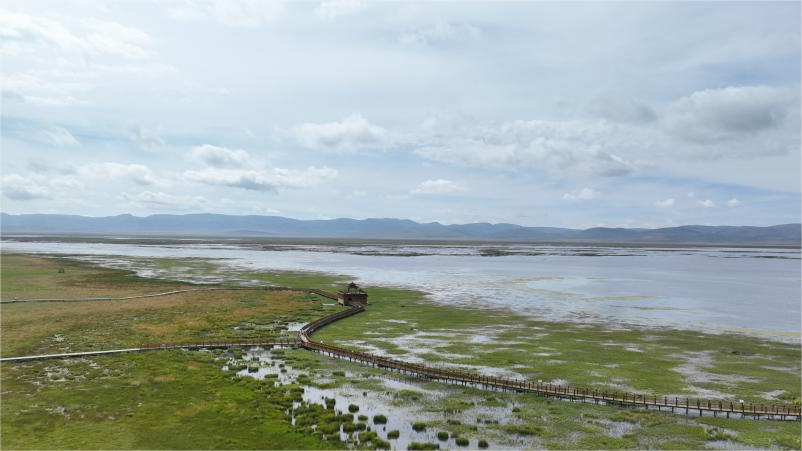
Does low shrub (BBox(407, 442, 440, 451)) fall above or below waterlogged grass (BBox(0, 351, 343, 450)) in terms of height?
below

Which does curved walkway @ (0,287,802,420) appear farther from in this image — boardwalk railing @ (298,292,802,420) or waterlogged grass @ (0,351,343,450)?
waterlogged grass @ (0,351,343,450)

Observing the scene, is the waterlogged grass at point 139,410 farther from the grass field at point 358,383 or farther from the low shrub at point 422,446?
the low shrub at point 422,446

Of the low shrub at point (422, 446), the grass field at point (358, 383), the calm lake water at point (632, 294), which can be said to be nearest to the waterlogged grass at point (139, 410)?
the grass field at point (358, 383)

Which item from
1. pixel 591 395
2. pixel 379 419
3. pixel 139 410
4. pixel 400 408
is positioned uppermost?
pixel 591 395

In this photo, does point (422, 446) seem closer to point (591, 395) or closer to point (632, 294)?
point (591, 395)

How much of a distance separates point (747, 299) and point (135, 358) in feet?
401

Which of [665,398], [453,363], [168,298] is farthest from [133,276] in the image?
[665,398]

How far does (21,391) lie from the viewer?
43156 millimetres

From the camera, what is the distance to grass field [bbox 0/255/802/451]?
1427 inches

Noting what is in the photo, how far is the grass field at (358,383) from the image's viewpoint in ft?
119

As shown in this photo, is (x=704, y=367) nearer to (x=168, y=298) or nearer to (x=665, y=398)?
(x=665, y=398)

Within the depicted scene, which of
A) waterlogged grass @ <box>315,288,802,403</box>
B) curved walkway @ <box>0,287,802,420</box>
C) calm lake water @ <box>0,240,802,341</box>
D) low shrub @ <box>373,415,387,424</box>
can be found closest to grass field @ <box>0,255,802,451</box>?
waterlogged grass @ <box>315,288,802,403</box>

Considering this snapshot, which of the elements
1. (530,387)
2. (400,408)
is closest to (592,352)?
(530,387)

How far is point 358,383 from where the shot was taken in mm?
49469
